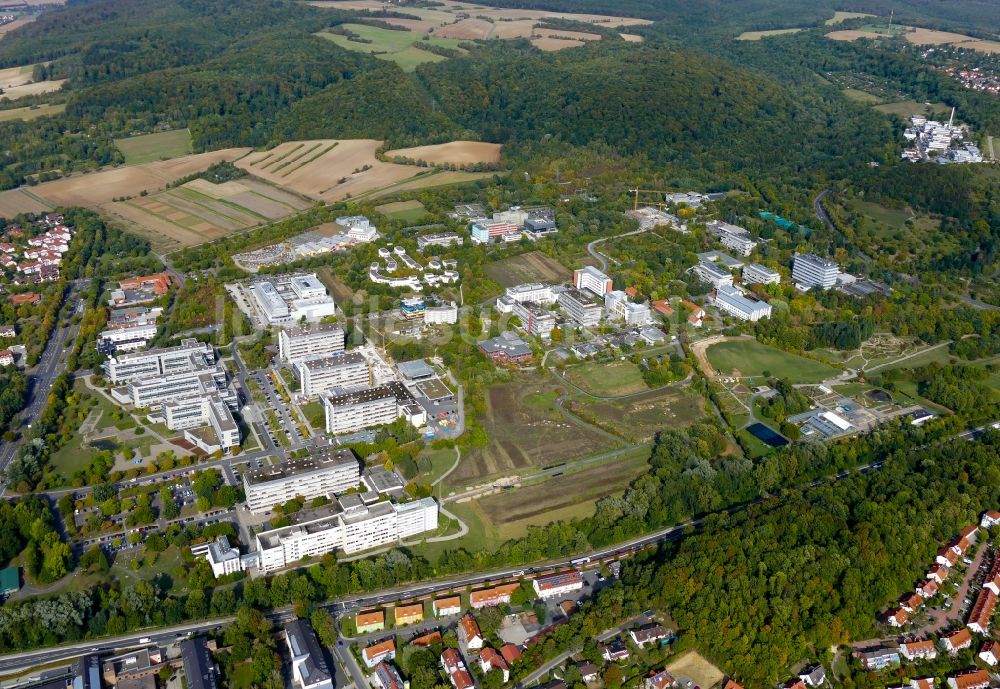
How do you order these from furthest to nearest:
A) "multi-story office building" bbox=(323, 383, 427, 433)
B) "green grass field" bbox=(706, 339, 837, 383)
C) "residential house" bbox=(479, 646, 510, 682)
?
"green grass field" bbox=(706, 339, 837, 383) → "multi-story office building" bbox=(323, 383, 427, 433) → "residential house" bbox=(479, 646, 510, 682)

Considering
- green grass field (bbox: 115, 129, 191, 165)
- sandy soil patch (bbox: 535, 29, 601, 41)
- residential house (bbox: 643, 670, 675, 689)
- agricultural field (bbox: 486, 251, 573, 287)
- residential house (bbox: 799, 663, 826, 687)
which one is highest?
sandy soil patch (bbox: 535, 29, 601, 41)

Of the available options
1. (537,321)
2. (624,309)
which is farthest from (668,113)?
(537,321)

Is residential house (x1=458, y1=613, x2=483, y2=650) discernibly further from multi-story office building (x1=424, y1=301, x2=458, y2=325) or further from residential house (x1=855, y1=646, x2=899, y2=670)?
multi-story office building (x1=424, y1=301, x2=458, y2=325)

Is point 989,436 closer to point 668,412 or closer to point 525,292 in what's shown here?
point 668,412

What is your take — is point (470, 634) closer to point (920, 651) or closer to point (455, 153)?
point (920, 651)

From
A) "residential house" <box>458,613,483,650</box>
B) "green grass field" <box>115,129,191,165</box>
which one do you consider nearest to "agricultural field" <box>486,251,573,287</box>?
"residential house" <box>458,613,483,650</box>

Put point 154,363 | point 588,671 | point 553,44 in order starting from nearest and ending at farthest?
point 588,671, point 154,363, point 553,44

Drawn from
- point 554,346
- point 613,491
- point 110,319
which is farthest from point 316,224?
point 613,491
